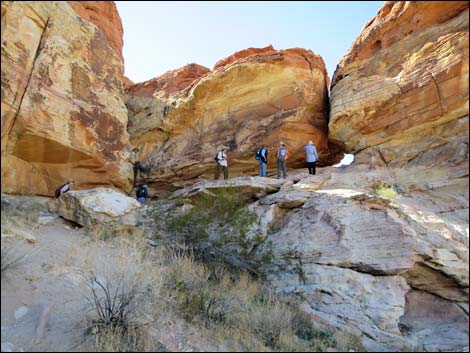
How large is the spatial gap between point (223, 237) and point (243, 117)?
773cm

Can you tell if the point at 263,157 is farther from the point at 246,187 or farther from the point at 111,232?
the point at 111,232

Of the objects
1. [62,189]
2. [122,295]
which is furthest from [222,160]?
[122,295]

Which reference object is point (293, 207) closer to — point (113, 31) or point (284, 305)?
point (284, 305)

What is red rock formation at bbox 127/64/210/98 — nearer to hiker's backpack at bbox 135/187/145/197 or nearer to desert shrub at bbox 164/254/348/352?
hiker's backpack at bbox 135/187/145/197

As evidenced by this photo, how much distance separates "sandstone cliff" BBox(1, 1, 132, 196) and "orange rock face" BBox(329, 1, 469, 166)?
27.9 feet

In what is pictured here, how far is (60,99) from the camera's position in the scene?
417 inches

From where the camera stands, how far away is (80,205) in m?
9.40

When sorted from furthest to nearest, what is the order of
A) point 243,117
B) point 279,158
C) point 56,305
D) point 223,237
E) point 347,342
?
point 243,117
point 279,158
point 223,237
point 347,342
point 56,305

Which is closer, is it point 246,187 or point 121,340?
point 121,340

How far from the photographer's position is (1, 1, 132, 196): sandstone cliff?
9086mm

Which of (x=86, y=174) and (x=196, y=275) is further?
(x=86, y=174)

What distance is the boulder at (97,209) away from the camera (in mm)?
9227

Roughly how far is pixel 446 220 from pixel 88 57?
11.8 meters

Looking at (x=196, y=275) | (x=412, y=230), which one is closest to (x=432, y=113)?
(x=412, y=230)
